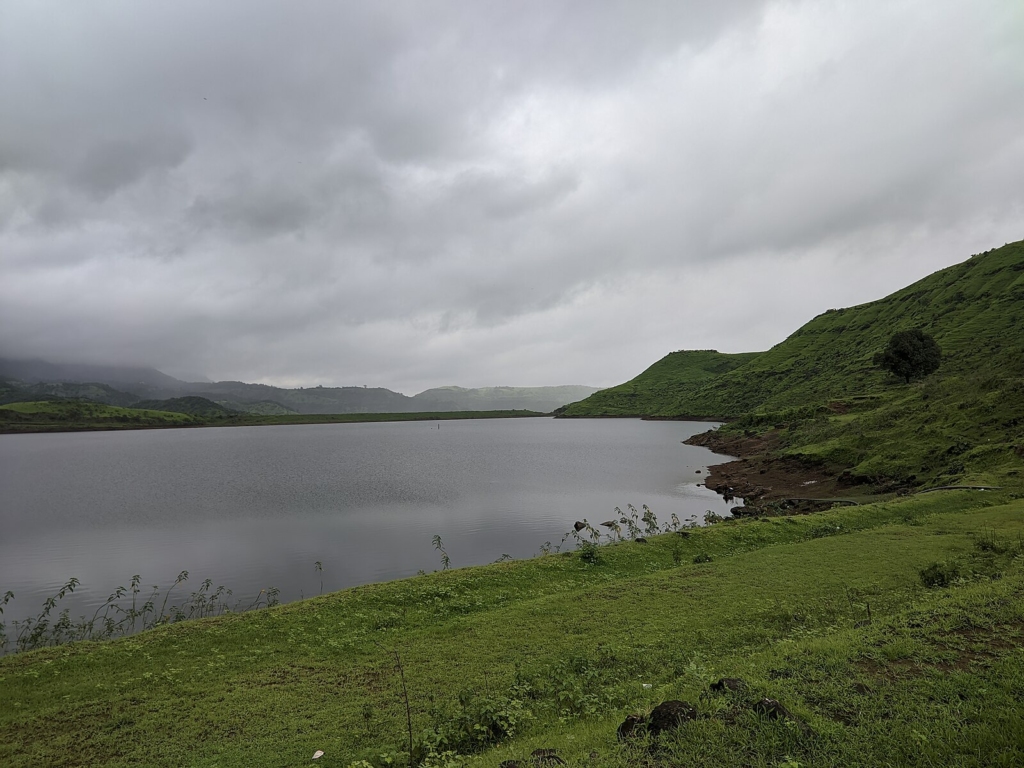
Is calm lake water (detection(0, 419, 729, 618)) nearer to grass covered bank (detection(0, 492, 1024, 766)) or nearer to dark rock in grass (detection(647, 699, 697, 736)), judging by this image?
grass covered bank (detection(0, 492, 1024, 766))

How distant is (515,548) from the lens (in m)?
33.1

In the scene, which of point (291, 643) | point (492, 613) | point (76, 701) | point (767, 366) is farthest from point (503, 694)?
point (767, 366)

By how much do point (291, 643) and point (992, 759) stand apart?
56.0ft

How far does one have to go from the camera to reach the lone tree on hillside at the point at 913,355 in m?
87.4

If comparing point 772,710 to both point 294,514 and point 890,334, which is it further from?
point 890,334

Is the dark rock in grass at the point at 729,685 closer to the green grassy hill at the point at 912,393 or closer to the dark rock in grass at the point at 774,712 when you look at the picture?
the dark rock in grass at the point at 774,712

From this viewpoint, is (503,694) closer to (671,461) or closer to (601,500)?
(601,500)

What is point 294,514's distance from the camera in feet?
144

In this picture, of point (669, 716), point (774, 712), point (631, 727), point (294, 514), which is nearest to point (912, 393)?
point (774, 712)

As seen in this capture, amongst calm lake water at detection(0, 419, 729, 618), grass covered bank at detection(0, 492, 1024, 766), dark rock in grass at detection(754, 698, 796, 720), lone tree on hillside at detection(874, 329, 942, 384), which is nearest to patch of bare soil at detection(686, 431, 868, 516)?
calm lake water at detection(0, 419, 729, 618)

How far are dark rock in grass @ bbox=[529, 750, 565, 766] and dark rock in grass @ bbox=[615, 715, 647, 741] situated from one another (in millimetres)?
1161

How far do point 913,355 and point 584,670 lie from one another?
4130 inches

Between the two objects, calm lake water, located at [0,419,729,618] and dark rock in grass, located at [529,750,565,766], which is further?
calm lake water, located at [0,419,729,618]

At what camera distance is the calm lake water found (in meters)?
29.2
